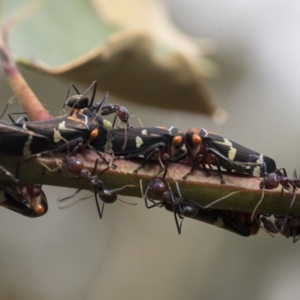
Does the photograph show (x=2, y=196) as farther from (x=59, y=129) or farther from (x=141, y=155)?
(x=141, y=155)

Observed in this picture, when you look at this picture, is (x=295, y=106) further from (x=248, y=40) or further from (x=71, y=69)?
(x=71, y=69)

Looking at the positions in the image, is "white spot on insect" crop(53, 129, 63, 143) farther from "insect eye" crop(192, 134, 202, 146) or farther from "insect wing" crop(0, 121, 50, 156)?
"insect eye" crop(192, 134, 202, 146)

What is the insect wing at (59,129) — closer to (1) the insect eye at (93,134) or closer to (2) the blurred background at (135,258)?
(1) the insect eye at (93,134)

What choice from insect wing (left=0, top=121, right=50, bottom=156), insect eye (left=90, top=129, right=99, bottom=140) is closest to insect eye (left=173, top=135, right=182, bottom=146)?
insect eye (left=90, top=129, right=99, bottom=140)

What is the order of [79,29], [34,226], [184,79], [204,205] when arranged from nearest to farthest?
1. [204,205]
2. [184,79]
3. [79,29]
4. [34,226]

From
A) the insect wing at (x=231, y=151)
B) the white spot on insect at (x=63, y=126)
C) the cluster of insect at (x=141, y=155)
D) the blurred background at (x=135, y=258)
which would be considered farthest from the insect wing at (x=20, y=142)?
the blurred background at (x=135, y=258)

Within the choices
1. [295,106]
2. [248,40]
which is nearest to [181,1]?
[248,40]

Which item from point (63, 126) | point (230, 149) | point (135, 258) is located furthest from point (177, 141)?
point (135, 258)
